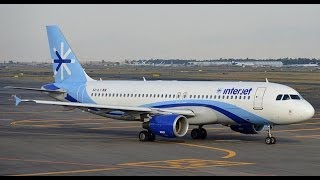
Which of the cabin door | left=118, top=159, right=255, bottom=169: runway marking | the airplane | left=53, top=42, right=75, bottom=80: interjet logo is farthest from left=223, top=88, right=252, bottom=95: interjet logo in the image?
left=53, top=42, right=75, bottom=80: interjet logo

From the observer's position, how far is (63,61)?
46.4 metres

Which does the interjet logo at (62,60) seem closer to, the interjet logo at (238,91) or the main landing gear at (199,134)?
the main landing gear at (199,134)

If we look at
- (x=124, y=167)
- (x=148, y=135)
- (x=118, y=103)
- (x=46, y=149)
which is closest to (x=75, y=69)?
(x=118, y=103)

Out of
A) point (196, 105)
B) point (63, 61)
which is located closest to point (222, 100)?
point (196, 105)

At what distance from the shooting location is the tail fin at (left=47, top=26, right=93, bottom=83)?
46031mm

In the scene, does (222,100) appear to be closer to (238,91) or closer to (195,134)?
(238,91)

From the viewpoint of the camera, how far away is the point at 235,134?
42875mm

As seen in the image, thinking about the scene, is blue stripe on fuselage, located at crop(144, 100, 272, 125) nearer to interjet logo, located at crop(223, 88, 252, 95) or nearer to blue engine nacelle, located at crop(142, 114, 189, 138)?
interjet logo, located at crop(223, 88, 252, 95)

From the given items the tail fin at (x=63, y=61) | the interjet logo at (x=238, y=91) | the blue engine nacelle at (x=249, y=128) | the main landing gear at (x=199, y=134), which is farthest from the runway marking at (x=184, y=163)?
the tail fin at (x=63, y=61)

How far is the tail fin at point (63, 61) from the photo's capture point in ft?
151

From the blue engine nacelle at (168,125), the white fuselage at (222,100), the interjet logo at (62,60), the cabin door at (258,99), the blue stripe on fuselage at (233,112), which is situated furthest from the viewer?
the interjet logo at (62,60)

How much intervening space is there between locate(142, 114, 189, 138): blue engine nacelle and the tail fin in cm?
1023

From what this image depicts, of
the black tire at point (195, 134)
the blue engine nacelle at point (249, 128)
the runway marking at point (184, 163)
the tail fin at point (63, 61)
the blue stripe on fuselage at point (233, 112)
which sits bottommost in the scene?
the runway marking at point (184, 163)
